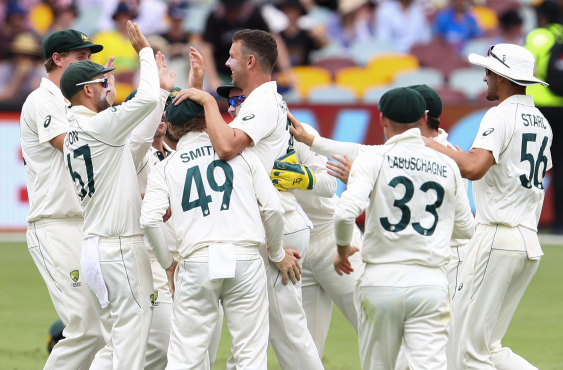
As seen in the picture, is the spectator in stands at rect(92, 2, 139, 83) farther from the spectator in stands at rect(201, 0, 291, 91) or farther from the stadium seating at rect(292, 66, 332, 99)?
the stadium seating at rect(292, 66, 332, 99)

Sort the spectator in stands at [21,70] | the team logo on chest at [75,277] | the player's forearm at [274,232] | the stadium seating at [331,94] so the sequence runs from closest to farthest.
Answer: the player's forearm at [274,232], the team logo on chest at [75,277], the stadium seating at [331,94], the spectator in stands at [21,70]

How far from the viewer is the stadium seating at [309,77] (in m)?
18.3

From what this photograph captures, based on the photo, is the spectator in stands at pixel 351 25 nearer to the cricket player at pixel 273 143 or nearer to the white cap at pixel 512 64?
the white cap at pixel 512 64

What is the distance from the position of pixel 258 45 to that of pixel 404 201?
1.71 m

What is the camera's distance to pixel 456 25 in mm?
19281

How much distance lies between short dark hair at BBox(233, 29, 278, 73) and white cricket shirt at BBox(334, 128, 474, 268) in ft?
4.16

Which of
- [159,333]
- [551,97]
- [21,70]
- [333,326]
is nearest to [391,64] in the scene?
[551,97]

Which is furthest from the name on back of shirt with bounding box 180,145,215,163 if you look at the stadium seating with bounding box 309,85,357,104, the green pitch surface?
the stadium seating with bounding box 309,85,357,104

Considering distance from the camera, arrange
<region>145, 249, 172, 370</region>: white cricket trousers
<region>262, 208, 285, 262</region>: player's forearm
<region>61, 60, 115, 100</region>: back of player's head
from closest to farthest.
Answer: <region>262, 208, 285, 262</region>: player's forearm
<region>61, 60, 115, 100</region>: back of player's head
<region>145, 249, 172, 370</region>: white cricket trousers

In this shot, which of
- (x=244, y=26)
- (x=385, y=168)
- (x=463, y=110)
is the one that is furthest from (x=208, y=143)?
(x=244, y=26)

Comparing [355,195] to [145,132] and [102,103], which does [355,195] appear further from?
[102,103]

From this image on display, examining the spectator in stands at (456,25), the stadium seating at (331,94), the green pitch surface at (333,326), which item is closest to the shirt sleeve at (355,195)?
the green pitch surface at (333,326)

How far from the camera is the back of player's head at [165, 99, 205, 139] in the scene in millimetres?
6422

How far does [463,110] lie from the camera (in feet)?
51.4
